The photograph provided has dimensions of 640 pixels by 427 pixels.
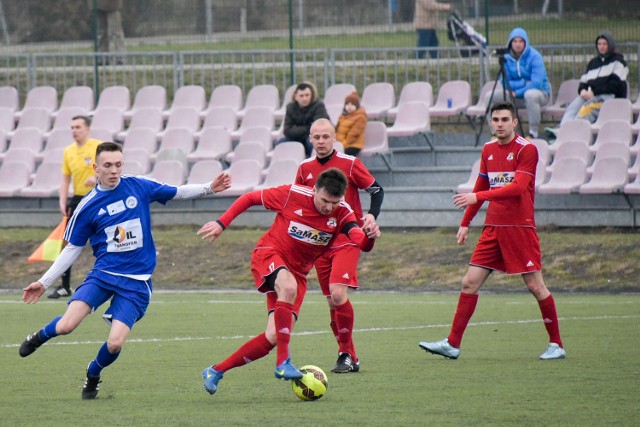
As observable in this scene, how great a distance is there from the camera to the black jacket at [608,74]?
19484 millimetres

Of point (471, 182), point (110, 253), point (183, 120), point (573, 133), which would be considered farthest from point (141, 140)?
point (110, 253)

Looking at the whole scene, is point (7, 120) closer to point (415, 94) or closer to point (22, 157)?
point (22, 157)

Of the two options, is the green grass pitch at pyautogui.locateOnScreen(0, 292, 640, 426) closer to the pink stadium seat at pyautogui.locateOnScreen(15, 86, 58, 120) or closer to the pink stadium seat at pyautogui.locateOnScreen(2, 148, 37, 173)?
the pink stadium seat at pyautogui.locateOnScreen(2, 148, 37, 173)

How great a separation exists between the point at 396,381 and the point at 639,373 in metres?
1.75

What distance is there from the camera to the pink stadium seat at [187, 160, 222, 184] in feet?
67.3

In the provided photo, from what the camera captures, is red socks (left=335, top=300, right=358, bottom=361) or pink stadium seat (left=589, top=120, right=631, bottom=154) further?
pink stadium seat (left=589, top=120, right=631, bottom=154)

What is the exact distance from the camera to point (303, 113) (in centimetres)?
1916

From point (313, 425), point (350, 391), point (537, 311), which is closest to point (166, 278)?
point (537, 311)

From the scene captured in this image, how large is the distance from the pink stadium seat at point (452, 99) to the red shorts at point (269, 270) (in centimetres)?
1261

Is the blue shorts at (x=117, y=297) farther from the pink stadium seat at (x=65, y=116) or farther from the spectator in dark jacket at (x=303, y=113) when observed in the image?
the pink stadium seat at (x=65, y=116)

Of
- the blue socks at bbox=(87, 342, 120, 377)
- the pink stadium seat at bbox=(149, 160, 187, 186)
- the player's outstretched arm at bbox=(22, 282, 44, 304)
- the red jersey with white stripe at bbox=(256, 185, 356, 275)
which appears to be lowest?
the pink stadium seat at bbox=(149, 160, 187, 186)

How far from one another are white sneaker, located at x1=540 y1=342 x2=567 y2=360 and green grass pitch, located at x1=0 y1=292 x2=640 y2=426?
112mm

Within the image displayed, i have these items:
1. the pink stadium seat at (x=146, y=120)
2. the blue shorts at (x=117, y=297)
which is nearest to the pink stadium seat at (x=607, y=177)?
the pink stadium seat at (x=146, y=120)

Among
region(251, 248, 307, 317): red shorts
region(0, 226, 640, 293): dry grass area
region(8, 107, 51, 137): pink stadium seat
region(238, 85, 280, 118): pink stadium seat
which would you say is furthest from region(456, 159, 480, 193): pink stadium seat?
region(251, 248, 307, 317): red shorts
